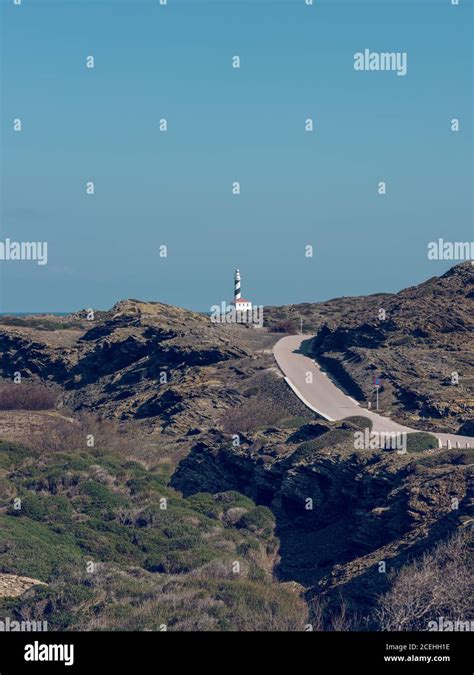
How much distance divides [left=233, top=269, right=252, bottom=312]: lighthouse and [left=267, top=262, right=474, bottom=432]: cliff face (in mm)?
33316

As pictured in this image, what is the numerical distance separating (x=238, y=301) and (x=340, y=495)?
229 feet

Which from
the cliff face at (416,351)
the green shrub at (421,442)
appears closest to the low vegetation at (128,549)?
the green shrub at (421,442)

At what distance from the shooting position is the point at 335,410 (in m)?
51.8

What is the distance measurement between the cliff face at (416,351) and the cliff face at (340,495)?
24.1ft

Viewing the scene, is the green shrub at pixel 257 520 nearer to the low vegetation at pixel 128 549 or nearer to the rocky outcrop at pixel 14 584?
the low vegetation at pixel 128 549

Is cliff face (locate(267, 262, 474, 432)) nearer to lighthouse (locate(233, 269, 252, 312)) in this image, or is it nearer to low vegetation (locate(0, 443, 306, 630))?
low vegetation (locate(0, 443, 306, 630))

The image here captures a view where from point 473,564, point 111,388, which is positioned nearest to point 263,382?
point 111,388

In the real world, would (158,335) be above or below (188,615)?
above

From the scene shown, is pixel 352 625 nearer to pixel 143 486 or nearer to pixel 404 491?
pixel 404 491

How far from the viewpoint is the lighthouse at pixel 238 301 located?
106 metres

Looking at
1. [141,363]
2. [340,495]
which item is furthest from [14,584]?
[141,363]

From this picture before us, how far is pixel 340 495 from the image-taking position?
39.2 meters

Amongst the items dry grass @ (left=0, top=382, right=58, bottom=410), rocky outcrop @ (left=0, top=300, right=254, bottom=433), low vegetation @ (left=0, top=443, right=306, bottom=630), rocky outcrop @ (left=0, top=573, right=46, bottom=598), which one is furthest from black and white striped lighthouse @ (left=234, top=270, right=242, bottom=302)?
rocky outcrop @ (left=0, top=573, right=46, bottom=598)
